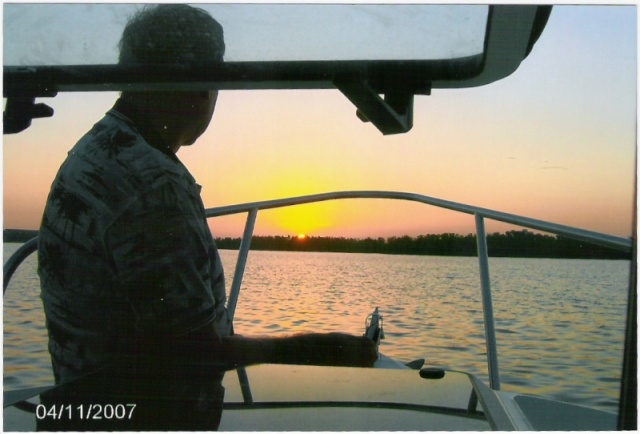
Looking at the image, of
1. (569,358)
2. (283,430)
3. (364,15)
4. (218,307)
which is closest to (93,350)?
(218,307)

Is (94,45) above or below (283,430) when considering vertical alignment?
above

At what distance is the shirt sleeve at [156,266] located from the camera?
109 cm

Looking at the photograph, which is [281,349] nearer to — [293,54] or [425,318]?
[293,54]

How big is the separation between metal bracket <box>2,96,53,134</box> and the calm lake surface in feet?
0.92

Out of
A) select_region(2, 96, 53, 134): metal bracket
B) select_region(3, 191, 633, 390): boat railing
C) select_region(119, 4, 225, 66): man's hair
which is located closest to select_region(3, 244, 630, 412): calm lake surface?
select_region(3, 191, 633, 390): boat railing

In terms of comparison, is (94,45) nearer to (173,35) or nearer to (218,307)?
(173,35)

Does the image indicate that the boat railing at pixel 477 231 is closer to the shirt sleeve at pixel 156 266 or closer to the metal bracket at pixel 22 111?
the metal bracket at pixel 22 111

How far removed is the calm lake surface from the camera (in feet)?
4.21

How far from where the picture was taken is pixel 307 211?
1938 millimetres

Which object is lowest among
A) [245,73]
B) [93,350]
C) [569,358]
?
[569,358]

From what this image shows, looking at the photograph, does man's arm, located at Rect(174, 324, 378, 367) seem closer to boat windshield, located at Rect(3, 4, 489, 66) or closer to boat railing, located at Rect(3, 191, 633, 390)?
boat railing, located at Rect(3, 191, 633, 390)

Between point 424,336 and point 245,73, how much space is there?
1.41m

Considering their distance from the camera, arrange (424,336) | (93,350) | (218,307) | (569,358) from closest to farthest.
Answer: (93,350)
(218,307)
(569,358)
(424,336)

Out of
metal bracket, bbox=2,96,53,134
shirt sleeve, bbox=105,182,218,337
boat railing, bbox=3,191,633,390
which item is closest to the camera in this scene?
shirt sleeve, bbox=105,182,218,337
